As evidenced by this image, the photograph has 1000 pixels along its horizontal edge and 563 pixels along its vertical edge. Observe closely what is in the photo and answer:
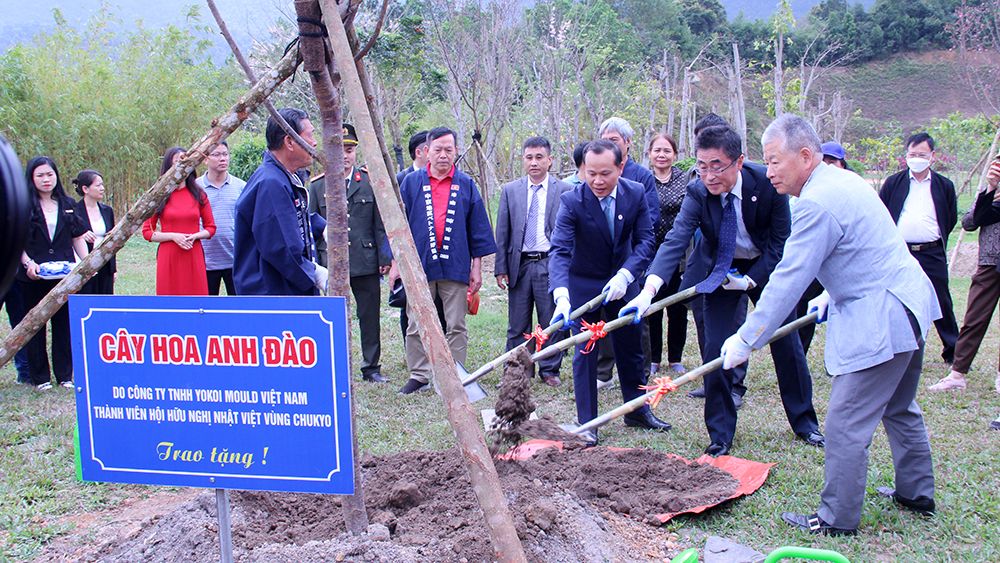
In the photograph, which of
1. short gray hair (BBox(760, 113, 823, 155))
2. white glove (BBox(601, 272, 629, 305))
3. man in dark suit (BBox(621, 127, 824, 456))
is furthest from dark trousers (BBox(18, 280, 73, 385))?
short gray hair (BBox(760, 113, 823, 155))

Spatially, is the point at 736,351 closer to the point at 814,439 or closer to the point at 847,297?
the point at 847,297

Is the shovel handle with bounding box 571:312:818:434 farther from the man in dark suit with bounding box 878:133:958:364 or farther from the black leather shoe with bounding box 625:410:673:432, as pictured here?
the man in dark suit with bounding box 878:133:958:364

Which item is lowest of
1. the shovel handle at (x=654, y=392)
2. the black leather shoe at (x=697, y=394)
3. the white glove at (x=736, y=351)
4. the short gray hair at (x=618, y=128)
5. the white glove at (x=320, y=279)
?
the black leather shoe at (x=697, y=394)

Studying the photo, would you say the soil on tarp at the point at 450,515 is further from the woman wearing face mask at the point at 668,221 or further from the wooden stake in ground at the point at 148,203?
the woman wearing face mask at the point at 668,221

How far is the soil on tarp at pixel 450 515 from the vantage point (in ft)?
9.93

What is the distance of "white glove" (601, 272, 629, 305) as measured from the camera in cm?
457

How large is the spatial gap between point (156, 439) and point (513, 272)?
167 inches

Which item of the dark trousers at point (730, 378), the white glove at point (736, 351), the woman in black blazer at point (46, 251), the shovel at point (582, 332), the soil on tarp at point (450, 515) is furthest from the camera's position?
the woman in black blazer at point (46, 251)

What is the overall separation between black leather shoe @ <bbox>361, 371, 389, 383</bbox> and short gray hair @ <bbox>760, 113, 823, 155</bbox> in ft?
12.4

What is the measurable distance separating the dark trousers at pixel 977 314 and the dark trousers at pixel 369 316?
4.48 metres

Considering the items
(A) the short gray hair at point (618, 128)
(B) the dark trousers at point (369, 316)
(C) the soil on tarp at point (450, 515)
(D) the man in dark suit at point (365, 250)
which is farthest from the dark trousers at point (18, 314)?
(A) the short gray hair at point (618, 128)

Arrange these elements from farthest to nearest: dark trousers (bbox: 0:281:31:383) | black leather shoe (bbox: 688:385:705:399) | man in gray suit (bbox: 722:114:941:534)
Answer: dark trousers (bbox: 0:281:31:383), black leather shoe (bbox: 688:385:705:399), man in gray suit (bbox: 722:114:941:534)

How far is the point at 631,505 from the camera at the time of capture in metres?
3.76

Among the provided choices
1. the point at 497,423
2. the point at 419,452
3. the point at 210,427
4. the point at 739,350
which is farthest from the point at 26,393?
the point at 739,350
